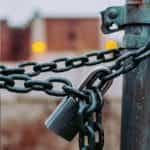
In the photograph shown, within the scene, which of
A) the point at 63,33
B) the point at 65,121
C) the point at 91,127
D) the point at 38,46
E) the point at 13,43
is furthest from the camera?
the point at 13,43

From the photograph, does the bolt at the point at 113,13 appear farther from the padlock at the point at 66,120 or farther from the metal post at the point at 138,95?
the padlock at the point at 66,120

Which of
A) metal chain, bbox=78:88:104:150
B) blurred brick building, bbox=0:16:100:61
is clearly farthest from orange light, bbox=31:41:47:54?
metal chain, bbox=78:88:104:150

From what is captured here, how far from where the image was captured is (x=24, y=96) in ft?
17.8

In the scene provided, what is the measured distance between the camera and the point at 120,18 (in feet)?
4.49

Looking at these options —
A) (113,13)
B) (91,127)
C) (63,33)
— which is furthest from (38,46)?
(91,127)

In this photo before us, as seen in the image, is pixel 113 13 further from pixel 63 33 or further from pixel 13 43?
pixel 13 43

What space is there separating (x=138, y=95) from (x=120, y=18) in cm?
16

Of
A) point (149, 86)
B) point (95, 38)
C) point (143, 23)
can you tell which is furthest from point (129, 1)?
point (95, 38)

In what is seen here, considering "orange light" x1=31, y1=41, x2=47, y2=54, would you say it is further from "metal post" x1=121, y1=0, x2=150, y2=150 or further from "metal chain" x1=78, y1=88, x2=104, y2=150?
"metal chain" x1=78, y1=88, x2=104, y2=150

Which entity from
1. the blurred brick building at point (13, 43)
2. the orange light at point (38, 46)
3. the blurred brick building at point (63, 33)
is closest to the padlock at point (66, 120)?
the blurred brick building at point (63, 33)

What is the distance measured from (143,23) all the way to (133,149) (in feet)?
0.86

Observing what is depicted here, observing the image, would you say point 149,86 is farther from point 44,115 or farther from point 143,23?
point 44,115

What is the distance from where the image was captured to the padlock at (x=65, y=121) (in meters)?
1.36

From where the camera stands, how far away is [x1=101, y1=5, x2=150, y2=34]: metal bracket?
1.35 meters
